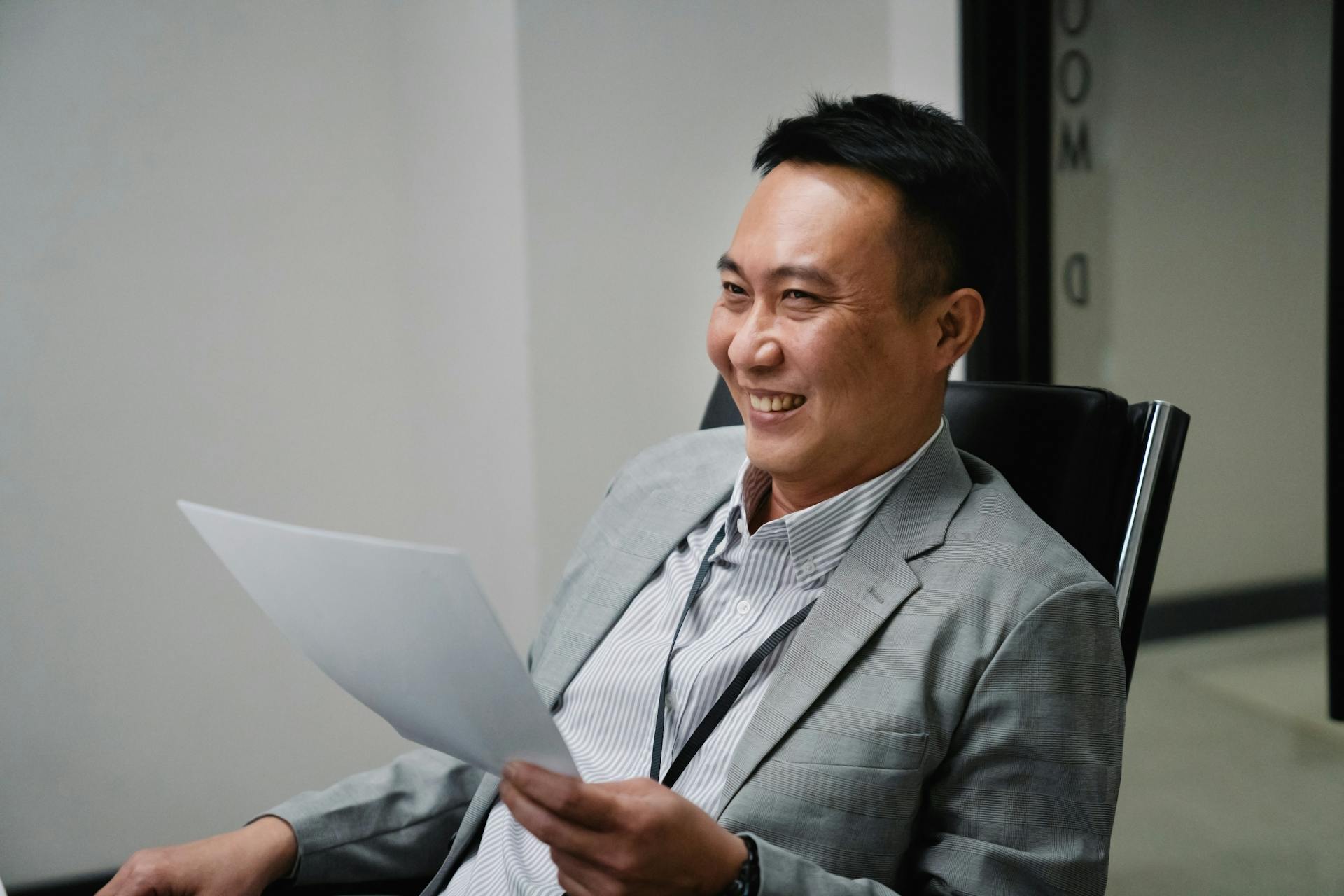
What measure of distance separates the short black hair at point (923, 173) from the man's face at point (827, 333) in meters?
0.01

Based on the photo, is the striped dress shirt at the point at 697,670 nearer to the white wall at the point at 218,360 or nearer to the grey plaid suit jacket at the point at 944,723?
the grey plaid suit jacket at the point at 944,723

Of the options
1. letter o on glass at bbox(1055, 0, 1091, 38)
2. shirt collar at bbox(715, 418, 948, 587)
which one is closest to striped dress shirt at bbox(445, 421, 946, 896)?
shirt collar at bbox(715, 418, 948, 587)

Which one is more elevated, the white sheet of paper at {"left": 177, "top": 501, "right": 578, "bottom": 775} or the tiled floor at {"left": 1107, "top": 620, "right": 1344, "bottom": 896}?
the white sheet of paper at {"left": 177, "top": 501, "right": 578, "bottom": 775}

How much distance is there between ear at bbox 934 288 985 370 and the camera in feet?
3.61

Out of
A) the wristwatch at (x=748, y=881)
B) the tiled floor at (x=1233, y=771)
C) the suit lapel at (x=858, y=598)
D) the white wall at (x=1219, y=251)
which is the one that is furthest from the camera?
the white wall at (x=1219, y=251)

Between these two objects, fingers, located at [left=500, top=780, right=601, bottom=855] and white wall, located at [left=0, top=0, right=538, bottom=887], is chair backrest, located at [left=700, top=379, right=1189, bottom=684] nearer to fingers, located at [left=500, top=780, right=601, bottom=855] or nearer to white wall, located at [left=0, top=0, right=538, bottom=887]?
fingers, located at [left=500, top=780, right=601, bottom=855]

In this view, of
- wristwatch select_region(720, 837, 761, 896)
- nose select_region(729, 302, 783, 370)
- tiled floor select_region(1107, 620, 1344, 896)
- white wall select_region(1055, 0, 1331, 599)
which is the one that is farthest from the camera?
white wall select_region(1055, 0, 1331, 599)

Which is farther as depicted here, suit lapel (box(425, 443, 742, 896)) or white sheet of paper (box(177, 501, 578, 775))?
suit lapel (box(425, 443, 742, 896))

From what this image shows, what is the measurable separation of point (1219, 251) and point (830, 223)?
162 cm

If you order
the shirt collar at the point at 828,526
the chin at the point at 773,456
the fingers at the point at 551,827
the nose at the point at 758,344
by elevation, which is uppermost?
the nose at the point at 758,344

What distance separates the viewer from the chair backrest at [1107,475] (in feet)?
3.73

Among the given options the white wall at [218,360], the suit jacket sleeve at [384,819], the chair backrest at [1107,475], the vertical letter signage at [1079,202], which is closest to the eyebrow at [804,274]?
the chair backrest at [1107,475]

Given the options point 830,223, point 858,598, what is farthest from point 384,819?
point 830,223

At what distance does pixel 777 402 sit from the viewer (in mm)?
1098
